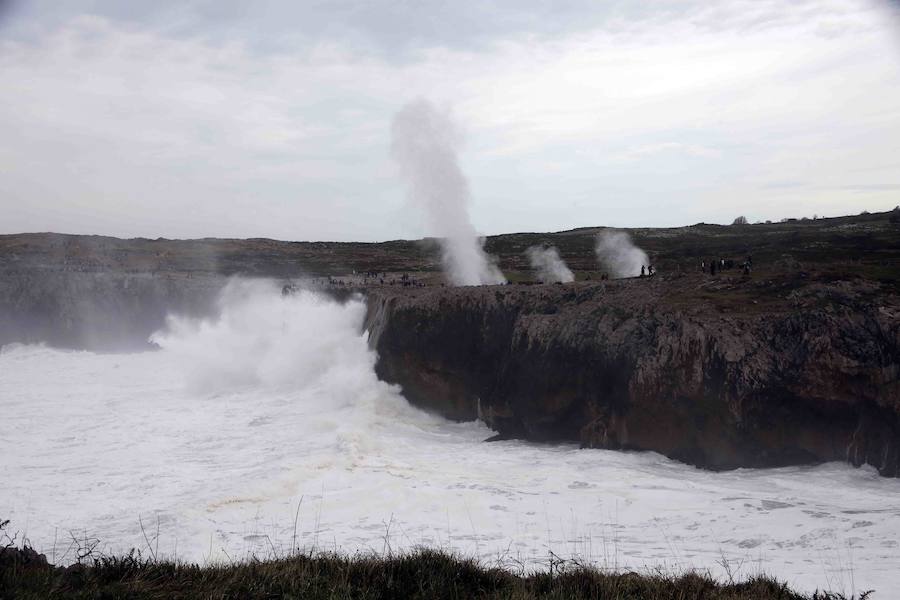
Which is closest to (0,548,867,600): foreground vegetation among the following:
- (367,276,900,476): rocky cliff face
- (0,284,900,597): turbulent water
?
(0,284,900,597): turbulent water

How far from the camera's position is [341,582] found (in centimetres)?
573

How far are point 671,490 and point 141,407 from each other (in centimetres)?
1906

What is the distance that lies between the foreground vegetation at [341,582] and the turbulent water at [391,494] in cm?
198

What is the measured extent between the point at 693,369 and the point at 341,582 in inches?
487

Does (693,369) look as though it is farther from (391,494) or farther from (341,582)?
(341,582)

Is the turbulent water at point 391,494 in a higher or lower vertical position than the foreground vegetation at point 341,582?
lower

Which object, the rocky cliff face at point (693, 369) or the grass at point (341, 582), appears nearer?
the grass at point (341, 582)

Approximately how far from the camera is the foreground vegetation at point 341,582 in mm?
5562

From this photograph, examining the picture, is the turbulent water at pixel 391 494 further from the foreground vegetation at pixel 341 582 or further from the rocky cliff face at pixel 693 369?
the foreground vegetation at pixel 341 582

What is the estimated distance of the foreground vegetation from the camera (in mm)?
5562

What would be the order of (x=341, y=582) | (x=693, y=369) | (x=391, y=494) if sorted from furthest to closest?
(x=693, y=369)
(x=391, y=494)
(x=341, y=582)

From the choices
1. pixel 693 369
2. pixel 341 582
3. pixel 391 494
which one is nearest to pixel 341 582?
pixel 341 582

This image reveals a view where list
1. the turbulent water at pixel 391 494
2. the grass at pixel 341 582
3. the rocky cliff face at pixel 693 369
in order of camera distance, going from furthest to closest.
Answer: the rocky cliff face at pixel 693 369 < the turbulent water at pixel 391 494 < the grass at pixel 341 582

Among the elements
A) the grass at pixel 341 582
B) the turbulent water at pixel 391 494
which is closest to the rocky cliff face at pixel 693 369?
the turbulent water at pixel 391 494
